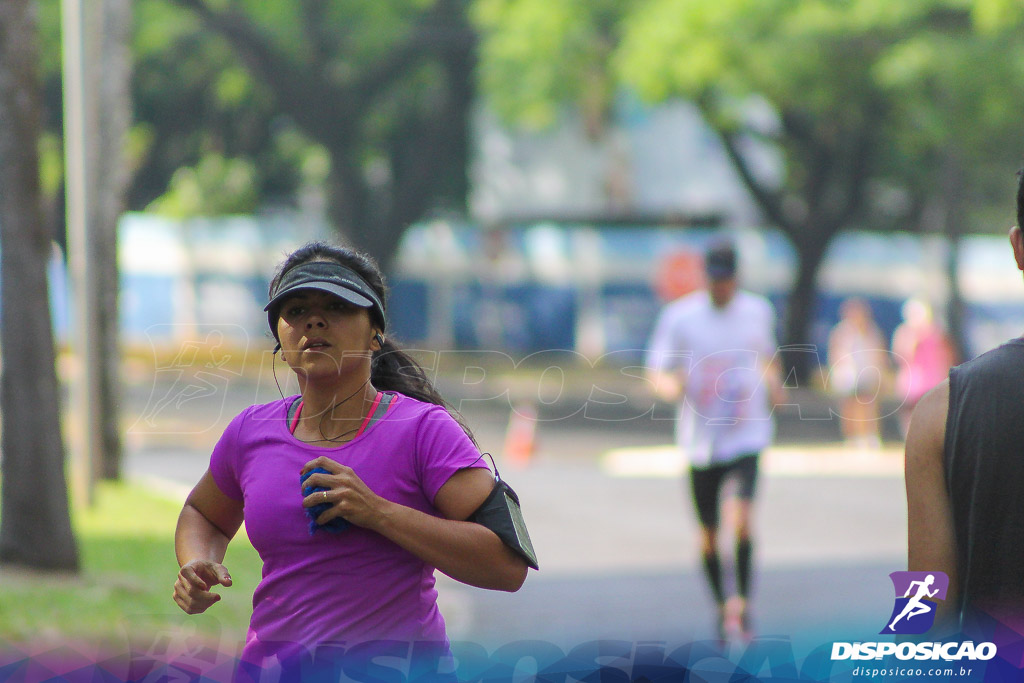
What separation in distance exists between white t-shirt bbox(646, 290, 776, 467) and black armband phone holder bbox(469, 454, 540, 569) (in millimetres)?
4561

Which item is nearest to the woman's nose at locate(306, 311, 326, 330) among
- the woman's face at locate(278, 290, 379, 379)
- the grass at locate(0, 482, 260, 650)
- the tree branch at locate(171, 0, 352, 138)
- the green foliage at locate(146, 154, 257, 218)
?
the woman's face at locate(278, 290, 379, 379)

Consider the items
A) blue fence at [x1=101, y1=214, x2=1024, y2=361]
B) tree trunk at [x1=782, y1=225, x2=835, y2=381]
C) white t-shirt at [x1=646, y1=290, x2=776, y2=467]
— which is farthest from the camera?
blue fence at [x1=101, y1=214, x2=1024, y2=361]

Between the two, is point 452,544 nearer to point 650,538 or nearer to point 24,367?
point 24,367

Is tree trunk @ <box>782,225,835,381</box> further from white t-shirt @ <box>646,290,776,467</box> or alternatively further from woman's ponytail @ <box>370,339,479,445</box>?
woman's ponytail @ <box>370,339,479,445</box>

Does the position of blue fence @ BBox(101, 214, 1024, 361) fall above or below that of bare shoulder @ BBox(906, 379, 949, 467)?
below

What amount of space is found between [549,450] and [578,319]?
1722 cm

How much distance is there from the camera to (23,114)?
7.91 metres

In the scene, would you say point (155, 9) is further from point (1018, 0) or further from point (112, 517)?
point (112, 517)

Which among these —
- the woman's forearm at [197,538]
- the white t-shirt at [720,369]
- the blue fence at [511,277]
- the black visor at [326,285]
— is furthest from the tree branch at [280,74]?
the black visor at [326,285]

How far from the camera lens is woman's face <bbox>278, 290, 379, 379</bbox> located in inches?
106

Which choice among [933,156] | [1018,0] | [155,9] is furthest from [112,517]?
[933,156]

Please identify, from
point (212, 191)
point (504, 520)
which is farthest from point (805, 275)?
point (504, 520)

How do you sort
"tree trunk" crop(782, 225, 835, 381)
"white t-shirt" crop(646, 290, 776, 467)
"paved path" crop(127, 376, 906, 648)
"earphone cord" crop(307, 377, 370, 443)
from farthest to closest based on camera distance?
"tree trunk" crop(782, 225, 835, 381), "paved path" crop(127, 376, 906, 648), "white t-shirt" crop(646, 290, 776, 467), "earphone cord" crop(307, 377, 370, 443)

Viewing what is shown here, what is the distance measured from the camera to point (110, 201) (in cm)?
1210
